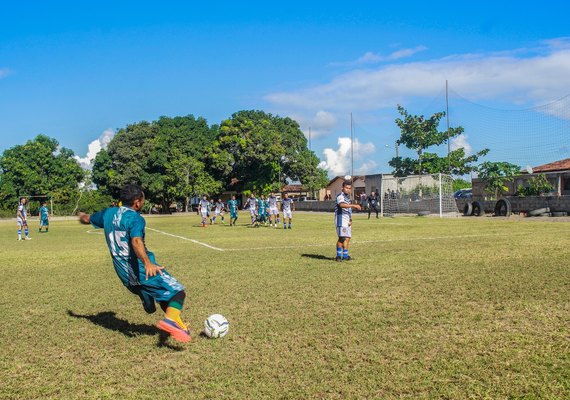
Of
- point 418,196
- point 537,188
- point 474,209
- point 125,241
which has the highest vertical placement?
point 537,188

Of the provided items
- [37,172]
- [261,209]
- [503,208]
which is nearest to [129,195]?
[261,209]

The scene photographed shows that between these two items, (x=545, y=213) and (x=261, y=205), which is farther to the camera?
(x=545, y=213)

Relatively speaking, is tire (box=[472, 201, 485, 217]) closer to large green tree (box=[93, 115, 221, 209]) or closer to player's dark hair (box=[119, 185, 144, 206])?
large green tree (box=[93, 115, 221, 209])

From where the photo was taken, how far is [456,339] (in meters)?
5.96

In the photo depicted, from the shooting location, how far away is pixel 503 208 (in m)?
34.6

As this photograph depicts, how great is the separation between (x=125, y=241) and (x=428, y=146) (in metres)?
41.8

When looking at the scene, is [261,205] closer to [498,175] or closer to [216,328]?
[498,175]

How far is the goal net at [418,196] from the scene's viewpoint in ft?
129

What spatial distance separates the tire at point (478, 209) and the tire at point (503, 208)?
1660mm

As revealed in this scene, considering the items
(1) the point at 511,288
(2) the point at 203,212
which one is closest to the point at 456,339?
(1) the point at 511,288

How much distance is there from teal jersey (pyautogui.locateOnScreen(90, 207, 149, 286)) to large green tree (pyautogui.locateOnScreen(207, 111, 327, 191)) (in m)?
56.7

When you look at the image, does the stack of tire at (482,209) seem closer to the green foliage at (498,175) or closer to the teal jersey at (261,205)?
the green foliage at (498,175)

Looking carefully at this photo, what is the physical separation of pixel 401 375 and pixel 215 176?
2462 inches

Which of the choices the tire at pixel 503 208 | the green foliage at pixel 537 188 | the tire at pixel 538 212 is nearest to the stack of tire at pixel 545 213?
the tire at pixel 538 212
